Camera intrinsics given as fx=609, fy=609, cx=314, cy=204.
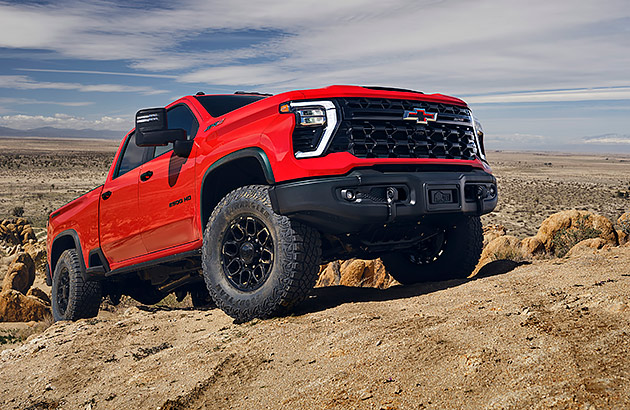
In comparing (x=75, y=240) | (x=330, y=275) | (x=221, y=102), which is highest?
(x=221, y=102)

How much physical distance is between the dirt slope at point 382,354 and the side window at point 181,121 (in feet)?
5.65

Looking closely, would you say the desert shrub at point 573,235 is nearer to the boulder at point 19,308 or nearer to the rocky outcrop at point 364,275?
the rocky outcrop at point 364,275

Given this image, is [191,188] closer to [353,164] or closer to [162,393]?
[353,164]

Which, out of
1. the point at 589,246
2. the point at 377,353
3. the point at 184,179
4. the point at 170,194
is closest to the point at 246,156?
the point at 184,179

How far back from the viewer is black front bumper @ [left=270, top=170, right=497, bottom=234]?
443cm

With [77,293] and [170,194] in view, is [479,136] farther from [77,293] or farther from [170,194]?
[77,293]

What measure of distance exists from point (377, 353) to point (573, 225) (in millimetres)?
7360

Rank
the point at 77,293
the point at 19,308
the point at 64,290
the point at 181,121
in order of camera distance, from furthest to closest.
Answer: the point at 19,308
the point at 64,290
the point at 77,293
the point at 181,121

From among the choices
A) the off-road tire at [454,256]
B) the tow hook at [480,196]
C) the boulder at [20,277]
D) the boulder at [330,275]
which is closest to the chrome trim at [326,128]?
the tow hook at [480,196]

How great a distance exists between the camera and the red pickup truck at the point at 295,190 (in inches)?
178

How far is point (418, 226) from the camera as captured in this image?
553cm

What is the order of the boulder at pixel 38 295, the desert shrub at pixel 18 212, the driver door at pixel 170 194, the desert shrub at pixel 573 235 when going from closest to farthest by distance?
1. the driver door at pixel 170 194
2. the desert shrub at pixel 573 235
3. the boulder at pixel 38 295
4. the desert shrub at pixel 18 212

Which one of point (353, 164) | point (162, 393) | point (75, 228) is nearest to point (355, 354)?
point (162, 393)

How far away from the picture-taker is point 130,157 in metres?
6.71
